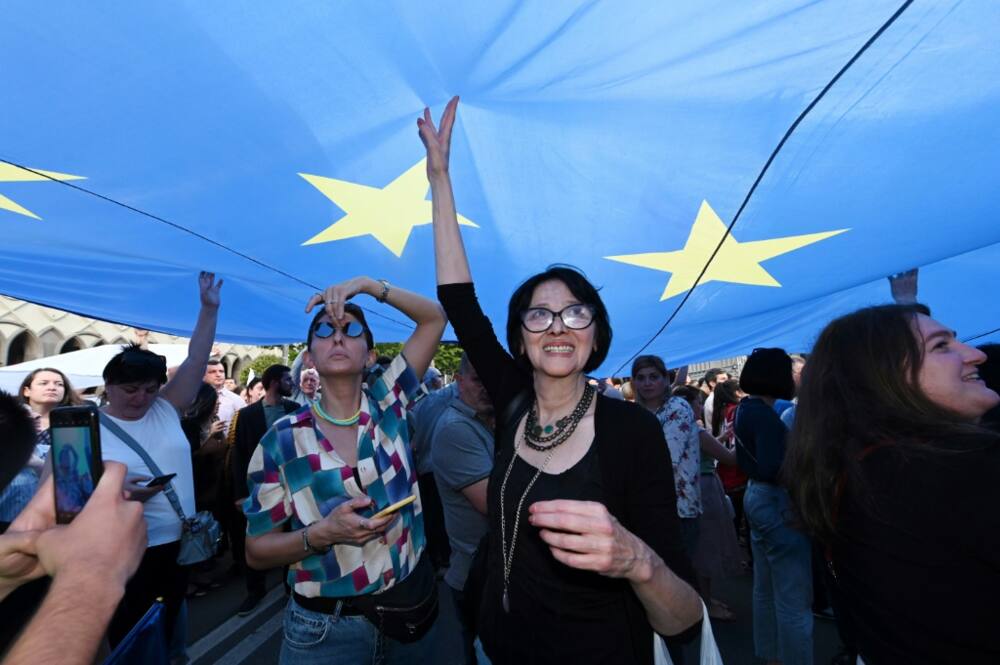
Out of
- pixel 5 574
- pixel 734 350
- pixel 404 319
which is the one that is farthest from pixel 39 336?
pixel 5 574

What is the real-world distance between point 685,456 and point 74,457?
13.0 ft

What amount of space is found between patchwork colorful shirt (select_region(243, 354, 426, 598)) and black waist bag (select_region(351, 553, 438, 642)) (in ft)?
0.10

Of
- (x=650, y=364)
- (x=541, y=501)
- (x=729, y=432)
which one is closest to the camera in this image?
(x=541, y=501)

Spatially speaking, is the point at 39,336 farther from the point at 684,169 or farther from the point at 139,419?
the point at 684,169

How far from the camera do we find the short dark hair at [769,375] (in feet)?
12.3

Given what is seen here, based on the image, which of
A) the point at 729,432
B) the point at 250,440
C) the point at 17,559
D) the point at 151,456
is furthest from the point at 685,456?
the point at 17,559

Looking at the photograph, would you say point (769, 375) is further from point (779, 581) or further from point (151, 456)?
point (151, 456)

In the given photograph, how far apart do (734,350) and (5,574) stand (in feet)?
22.3

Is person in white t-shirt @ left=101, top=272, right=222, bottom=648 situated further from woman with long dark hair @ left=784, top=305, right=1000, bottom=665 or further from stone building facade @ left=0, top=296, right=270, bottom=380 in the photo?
stone building facade @ left=0, top=296, right=270, bottom=380

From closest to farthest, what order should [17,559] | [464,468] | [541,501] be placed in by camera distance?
1. [17,559]
2. [541,501]
3. [464,468]

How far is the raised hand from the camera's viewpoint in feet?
12.2

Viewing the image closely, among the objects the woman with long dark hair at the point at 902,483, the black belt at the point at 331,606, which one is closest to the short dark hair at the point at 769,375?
the woman with long dark hair at the point at 902,483

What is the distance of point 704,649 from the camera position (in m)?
1.41

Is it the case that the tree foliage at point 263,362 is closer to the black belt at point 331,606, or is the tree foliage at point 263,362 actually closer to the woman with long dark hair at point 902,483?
the black belt at point 331,606
